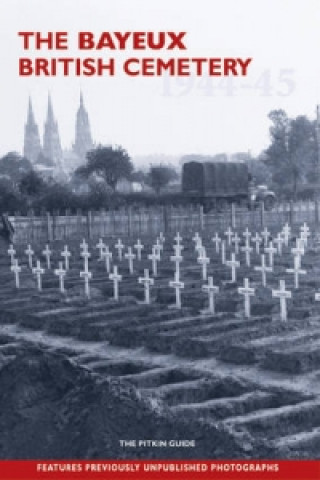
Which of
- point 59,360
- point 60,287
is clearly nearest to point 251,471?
point 59,360

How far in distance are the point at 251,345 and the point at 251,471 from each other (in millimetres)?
6436

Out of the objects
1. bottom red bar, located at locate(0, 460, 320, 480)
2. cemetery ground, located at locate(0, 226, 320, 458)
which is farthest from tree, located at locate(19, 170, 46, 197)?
bottom red bar, located at locate(0, 460, 320, 480)

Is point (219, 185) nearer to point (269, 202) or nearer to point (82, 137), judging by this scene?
point (269, 202)

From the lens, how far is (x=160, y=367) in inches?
508

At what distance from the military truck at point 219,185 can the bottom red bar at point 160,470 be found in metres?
42.3

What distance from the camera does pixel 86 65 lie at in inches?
438

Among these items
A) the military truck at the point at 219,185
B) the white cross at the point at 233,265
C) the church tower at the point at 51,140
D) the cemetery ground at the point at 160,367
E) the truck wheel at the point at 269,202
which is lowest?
the cemetery ground at the point at 160,367

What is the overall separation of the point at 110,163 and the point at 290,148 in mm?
14892

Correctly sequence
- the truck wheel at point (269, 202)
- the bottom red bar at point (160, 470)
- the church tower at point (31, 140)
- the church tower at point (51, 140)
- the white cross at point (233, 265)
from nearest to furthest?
the bottom red bar at point (160, 470)
the white cross at point (233, 265)
the truck wheel at point (269, 202)
the church tower at point (51, 140)
the church tower at point (31, 140)

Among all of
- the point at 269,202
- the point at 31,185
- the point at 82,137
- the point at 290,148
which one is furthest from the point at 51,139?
the point at 269,202

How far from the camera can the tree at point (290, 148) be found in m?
64.0

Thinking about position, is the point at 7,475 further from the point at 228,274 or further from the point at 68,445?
the point at 228,274

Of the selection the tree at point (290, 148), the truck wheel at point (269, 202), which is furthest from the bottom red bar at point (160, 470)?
the tree at point (290, 148)

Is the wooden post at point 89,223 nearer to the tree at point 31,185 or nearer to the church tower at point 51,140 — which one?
the tree at point 31,185
